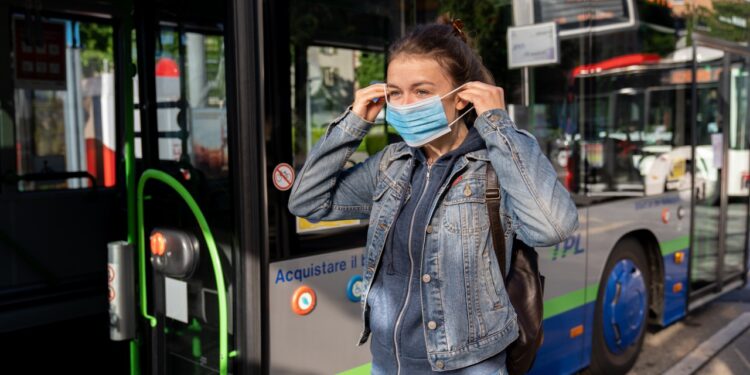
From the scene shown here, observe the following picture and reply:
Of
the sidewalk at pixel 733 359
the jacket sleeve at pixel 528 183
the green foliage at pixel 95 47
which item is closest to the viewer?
the jacket sleeve at pixel 528 183

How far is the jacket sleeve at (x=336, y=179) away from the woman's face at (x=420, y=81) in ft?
0.57

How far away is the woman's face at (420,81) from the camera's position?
6.29ft

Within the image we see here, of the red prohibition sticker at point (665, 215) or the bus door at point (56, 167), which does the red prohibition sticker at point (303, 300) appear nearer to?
the bus door at point (56, 167)

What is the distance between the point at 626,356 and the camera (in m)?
4.94

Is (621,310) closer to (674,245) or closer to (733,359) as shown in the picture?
(674,245)

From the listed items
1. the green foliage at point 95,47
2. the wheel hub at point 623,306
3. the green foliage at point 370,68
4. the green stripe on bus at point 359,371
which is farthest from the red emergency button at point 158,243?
the green foliage at point 95,47

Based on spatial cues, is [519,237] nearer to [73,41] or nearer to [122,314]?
[122,314]

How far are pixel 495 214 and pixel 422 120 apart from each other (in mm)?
308

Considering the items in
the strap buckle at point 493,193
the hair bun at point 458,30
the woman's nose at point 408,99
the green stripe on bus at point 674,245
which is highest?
the hair bun at point 458,30

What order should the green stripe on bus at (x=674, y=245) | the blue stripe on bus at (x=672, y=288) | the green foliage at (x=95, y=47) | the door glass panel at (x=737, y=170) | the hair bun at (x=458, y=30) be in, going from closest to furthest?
the hair bun at (x=458, y=30) → the green stripe on bus at (x=674, y=245) → the blue stripe on bus at (x=672, y=288) → the green foliage at (x=95, y=47) → the door glass panel at (x=737, y=170)

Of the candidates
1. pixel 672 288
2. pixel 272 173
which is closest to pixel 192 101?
pixel 272 173

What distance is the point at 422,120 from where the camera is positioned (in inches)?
76.0

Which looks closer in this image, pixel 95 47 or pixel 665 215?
pixel 665 215

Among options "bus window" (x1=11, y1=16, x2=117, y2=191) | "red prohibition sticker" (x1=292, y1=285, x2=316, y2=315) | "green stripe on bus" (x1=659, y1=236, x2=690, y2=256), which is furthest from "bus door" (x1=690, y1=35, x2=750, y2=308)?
"bus window" (x1=11, y1=16, x2=117, y2=191)
